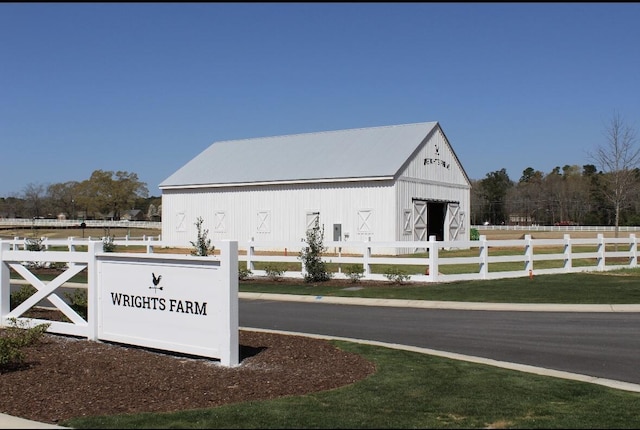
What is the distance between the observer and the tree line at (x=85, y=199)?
123 metres

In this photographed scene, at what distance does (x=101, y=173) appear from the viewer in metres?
122

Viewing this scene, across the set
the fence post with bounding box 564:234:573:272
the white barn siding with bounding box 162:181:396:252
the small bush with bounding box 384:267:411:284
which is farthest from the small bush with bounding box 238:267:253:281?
the white barn siding with bounding box 162:181:396:252

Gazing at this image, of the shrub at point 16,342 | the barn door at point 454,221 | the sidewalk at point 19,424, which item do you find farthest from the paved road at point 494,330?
Answer: the barn door at point 454,221

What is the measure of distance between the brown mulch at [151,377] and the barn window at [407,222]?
27913mm

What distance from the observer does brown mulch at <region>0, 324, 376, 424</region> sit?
6820 mm

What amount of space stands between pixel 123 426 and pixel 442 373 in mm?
4016

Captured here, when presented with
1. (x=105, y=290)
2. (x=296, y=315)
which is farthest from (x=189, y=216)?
(x=105, y=290)

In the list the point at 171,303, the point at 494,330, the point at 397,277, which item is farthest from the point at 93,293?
the point at 397,277

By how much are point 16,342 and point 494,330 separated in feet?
26.5

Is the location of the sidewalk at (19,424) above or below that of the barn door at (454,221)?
below

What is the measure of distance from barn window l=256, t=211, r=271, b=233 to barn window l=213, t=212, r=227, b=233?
8.88 feet

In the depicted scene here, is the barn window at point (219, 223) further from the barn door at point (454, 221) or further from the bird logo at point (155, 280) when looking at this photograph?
the bird logo at point (155, 280)

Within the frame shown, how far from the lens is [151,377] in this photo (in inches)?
313

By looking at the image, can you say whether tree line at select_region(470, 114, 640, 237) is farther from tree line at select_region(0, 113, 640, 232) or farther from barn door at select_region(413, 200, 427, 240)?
barn door at select_region(413, 200, 427, 240)
